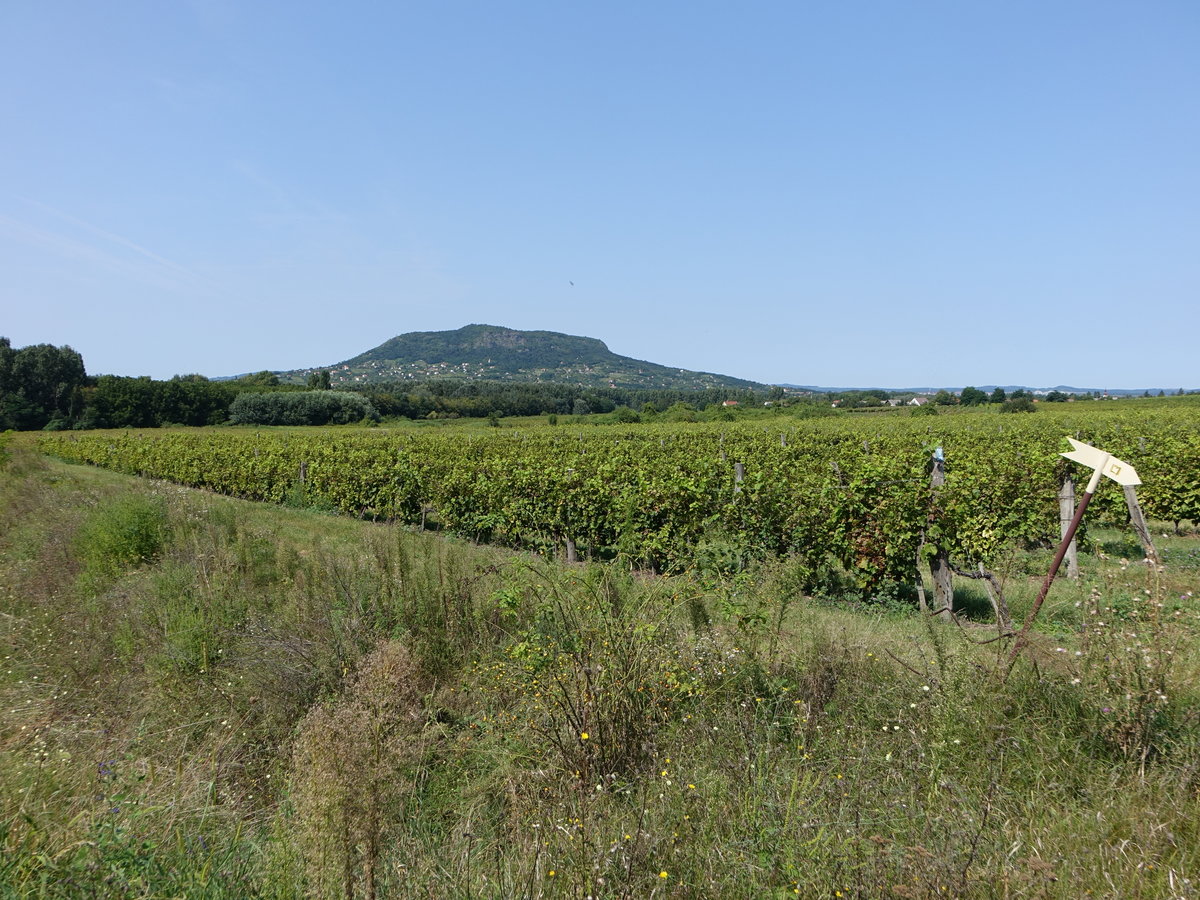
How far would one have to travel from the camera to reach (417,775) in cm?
364

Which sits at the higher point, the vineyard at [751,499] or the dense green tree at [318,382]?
the dense green tree at [318,382]

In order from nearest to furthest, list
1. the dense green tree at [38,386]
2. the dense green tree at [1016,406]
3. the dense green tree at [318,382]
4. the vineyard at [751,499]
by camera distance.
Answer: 1. the vineyard at [751,499]
2. the dense green tree at [38,386]
3. the dense green tree at [1016,406]
4. the dense green tree at [318,382]

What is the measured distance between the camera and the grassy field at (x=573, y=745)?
7.75 ft

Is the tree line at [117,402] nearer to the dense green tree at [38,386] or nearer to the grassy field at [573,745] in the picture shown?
the dense green tree at [38,386]

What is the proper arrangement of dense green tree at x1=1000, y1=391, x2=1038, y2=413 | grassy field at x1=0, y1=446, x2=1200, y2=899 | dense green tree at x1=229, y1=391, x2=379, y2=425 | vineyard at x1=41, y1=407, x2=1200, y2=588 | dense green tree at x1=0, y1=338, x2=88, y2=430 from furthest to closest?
1. dense green tree at x1=229, y1=391, x2=379, y2=425
2. dense green tree at x1=1000, y1=391, x2=1038, y2=413
3. dense green tree at x1=0, y1=338, x2=88, y2=430
4. vineyard at x1=41, y1=407, x2=1200, y2=588
5. grassy field at x1=0, y1=446, x2=1200, y2=899

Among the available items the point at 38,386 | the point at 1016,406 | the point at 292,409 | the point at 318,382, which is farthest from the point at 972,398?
the point at 38,386

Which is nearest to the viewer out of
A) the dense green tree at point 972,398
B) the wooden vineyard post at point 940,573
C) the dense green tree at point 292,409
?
the wooden vineyard post at point 940,573

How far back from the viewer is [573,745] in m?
3.39

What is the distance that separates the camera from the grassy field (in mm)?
2363

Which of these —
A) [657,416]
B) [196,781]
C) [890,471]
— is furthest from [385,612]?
[657,416]

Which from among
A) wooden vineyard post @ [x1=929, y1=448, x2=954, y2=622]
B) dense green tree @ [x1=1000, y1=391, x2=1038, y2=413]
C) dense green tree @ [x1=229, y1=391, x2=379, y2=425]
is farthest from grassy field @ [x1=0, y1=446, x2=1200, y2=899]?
dense green tree @ [x1=229, y1=391, x2=379, y2=425]

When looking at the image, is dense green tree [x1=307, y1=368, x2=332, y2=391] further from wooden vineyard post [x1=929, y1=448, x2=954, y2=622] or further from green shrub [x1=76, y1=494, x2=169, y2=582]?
wooden vineyard post [x1=929, y1=448, x2=954, y2=622]

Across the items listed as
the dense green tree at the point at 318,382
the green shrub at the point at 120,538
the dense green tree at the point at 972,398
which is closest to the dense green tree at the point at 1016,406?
the dense green tree at the point at 972,398

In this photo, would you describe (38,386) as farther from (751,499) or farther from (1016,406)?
(1016,406)
